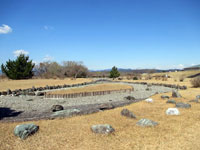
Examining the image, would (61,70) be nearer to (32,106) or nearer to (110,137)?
(32,106)

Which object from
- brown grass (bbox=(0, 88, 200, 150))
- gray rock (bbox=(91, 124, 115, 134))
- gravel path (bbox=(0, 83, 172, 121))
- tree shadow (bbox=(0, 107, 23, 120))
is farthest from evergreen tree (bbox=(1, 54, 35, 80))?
gray rock (bbox=(91, 124, 115, 134))

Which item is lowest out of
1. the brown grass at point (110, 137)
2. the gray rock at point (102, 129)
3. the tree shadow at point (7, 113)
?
the tree shadow at point (7, 113)

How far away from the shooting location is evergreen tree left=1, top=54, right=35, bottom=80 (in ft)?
94.6

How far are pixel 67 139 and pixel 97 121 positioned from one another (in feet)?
5.77

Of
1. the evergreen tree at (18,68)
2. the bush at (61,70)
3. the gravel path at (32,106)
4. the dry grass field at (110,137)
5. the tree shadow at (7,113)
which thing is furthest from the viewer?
the bush at (61,70)

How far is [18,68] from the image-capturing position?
29.5m

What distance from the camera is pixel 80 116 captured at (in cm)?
624

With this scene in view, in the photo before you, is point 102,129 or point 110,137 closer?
point 110,137

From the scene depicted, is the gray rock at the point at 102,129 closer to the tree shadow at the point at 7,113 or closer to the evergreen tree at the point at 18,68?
the tree shadow at the point at 7,113

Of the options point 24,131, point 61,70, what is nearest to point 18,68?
point 61,70

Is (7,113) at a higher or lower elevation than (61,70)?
lower

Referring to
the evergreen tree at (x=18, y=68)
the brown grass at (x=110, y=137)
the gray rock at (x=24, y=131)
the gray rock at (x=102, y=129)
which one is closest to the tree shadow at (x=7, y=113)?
the brown grass at (x=110, y=137)

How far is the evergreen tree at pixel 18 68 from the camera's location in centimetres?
2883

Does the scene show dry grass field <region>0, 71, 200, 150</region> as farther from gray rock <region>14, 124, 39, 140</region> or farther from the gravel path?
the gravel path
